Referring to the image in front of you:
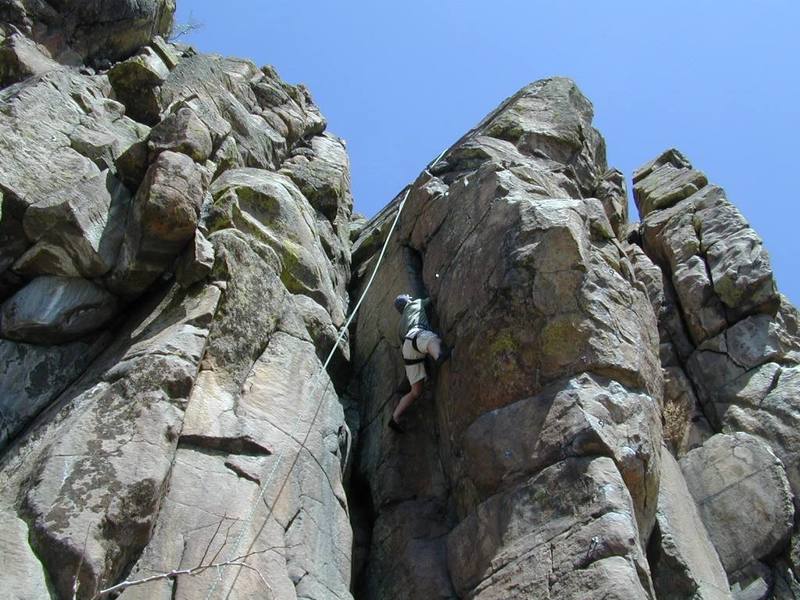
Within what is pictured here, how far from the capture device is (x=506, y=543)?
10.2 meters

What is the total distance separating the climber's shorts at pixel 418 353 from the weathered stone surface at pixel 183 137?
4070 millimetres

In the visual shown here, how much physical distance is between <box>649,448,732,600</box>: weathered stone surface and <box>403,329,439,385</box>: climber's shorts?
149 inches

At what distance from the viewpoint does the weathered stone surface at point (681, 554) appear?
35.6 feet

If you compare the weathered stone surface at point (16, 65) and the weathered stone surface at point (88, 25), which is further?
the weathered stone surface at point (88, 25)

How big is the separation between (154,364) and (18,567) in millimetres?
2852

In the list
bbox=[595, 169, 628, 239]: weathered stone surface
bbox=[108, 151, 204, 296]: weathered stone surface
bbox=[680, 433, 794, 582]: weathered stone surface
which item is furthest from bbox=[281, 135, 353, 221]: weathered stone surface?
bbox=[680, 433, 794, 582]: weathered stone surface

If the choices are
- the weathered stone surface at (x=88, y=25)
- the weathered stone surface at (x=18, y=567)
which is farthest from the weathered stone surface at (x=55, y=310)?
the weathered stone surface at (x=88, y=25)

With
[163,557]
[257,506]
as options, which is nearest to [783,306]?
[257,506]

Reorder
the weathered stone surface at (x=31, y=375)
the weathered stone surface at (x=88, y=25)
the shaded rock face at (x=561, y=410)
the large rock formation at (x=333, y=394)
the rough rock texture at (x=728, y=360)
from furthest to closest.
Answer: the weathered stone surface at (x=88, y=25), the rough rock texture at (x=728, y=360), the weathered stone surface at (x=31, y=375), the shaded rock face at (x=561, y=410), the large rock formation at (x=333, y=394)

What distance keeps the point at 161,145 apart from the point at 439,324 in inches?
194

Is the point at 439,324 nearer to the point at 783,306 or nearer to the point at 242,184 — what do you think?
the point at 242,184

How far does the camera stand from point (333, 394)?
12.9 metres

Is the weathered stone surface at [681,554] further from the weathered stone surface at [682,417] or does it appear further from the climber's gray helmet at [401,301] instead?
the climber's gray helmet at [401,301]

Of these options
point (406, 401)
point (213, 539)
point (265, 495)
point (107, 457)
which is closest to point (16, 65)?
point (107, 457)
